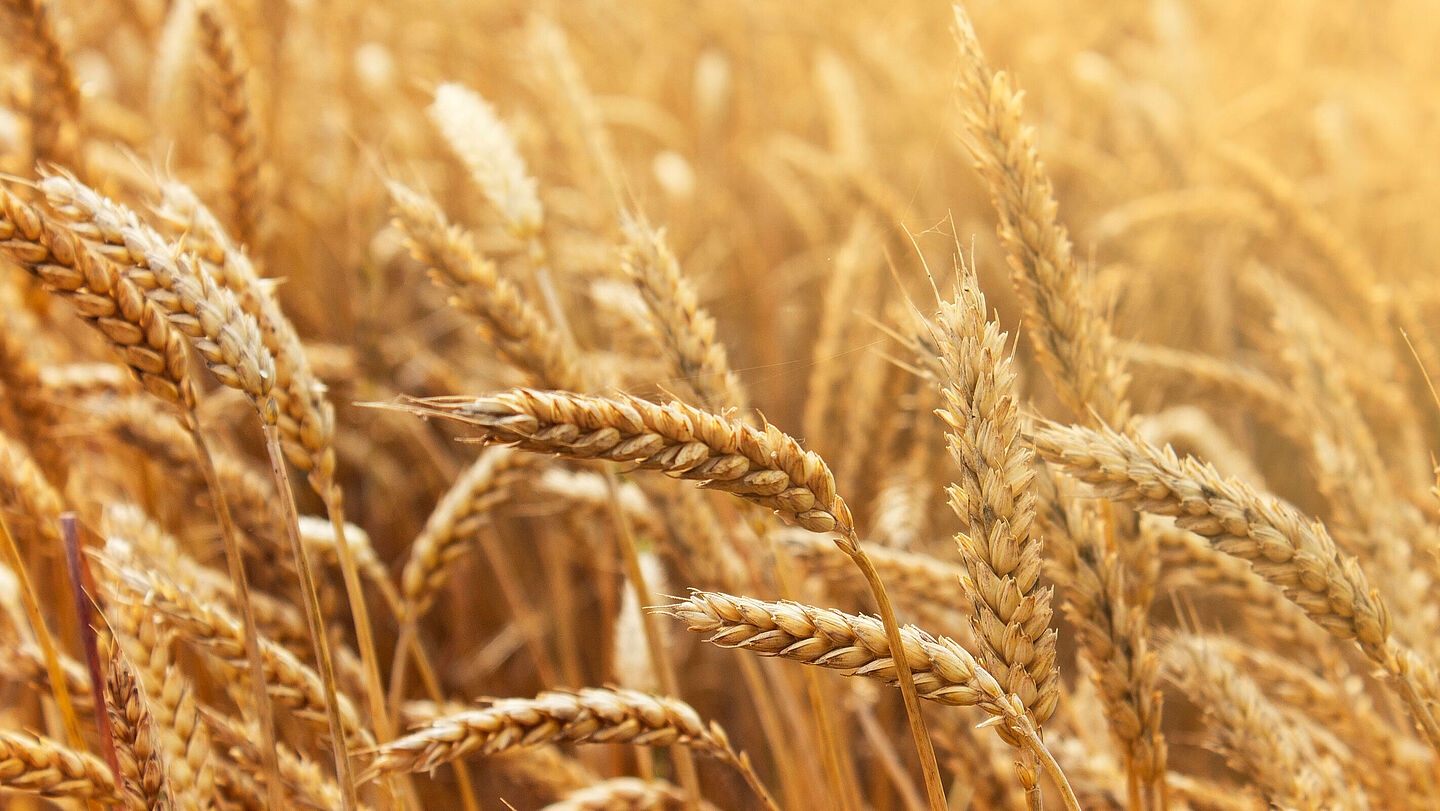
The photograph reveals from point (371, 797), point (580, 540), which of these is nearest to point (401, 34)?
point (580, 540)

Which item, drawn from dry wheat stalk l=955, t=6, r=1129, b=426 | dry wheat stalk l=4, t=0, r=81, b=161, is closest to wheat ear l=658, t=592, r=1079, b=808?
dry wheat stalk l=955, t=6, r=1129, b=426

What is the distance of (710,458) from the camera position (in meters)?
0.50

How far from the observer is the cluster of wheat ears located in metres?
0.57

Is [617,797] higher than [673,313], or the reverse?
[673,313]

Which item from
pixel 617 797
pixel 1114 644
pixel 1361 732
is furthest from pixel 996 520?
pixel 1361 732

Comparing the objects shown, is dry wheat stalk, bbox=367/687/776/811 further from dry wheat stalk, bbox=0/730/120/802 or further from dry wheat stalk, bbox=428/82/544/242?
dry wheat stalk, bbox=428/82/544/242

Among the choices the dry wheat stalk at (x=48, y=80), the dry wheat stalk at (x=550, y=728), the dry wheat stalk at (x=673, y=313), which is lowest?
the dry wheat stalk at (x=550, y=728)

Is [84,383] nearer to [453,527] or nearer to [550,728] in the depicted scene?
[453,527]

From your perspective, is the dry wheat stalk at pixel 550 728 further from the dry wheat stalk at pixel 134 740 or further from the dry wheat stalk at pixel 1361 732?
the dry wheat stalk at pixel 1361 732

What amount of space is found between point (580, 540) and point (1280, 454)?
1790 millimetres

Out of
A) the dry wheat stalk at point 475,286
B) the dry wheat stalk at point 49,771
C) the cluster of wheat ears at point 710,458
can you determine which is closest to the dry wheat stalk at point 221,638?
the cluster of wheat ears at point 710,458

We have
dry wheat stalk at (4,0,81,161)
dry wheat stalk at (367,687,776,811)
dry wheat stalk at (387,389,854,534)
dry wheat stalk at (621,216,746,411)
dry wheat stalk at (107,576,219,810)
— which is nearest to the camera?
dry wheat stalk at (387,389,854,534)

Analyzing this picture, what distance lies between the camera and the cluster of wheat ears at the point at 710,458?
57 centimetres

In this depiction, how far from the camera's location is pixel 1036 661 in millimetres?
520
